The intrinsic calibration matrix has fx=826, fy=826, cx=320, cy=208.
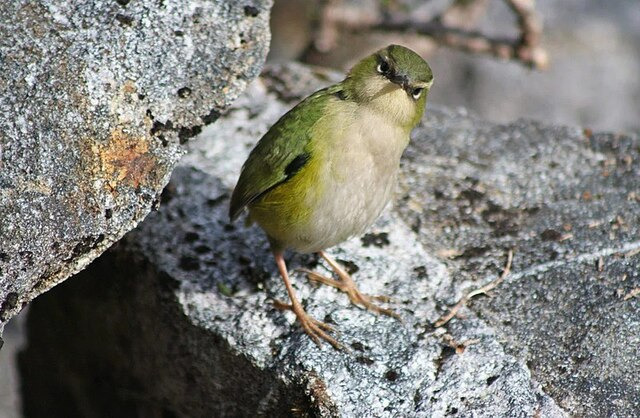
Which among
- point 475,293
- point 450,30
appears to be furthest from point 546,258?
point 450,30

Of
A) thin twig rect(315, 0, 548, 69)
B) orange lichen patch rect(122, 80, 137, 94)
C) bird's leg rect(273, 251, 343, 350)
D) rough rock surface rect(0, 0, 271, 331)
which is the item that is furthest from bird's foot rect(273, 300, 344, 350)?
thin twig rect(315, 0, 548, 69)

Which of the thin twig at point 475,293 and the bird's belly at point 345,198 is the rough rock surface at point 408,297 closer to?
the thin twig at point 475,293

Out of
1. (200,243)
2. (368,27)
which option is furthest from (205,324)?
(368,27)

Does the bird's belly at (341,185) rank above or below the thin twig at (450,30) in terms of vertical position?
above

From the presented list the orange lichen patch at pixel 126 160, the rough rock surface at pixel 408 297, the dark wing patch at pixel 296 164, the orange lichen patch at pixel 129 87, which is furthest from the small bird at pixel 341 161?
the orange lichen patch at pixel 129 87

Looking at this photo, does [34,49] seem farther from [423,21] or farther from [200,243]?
[423,21]

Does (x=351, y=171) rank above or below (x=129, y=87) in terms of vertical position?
below

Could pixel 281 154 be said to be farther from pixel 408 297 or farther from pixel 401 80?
pixel 408 297
